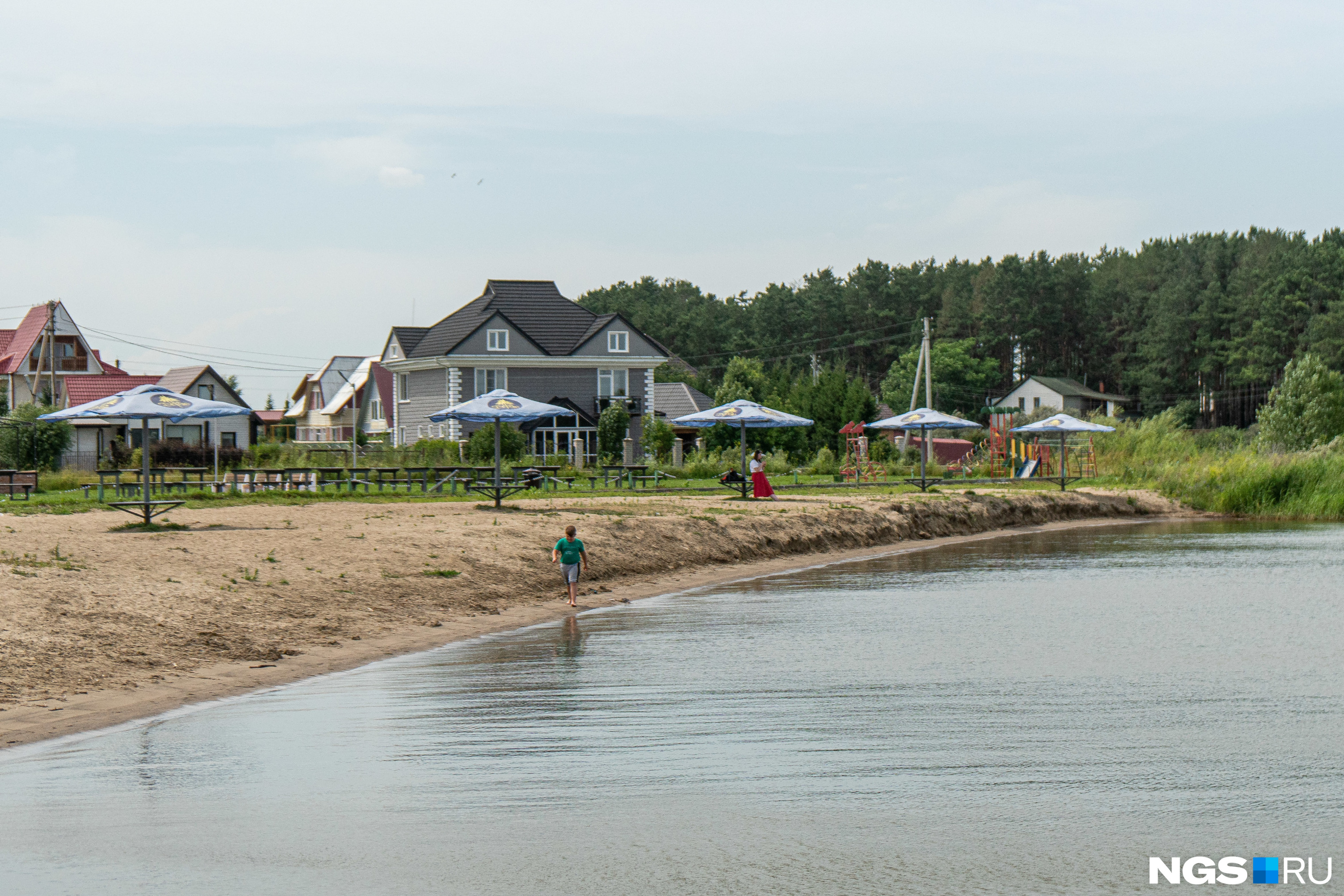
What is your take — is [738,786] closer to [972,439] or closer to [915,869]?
[915,869]

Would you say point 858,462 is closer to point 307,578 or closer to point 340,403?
point 307,578

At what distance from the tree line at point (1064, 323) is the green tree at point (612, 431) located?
1737 cm

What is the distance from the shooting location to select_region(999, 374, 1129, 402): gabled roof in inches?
4026

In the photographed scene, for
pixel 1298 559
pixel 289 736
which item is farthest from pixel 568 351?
pixel 289 736

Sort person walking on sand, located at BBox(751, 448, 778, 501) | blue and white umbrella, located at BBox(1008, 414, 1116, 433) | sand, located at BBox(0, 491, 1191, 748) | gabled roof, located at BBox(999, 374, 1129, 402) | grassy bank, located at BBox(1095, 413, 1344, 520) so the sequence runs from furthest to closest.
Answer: gabled roof, located at BBox(999, 374, 1129, 402)
blue and white umbrella, located at BBox(1008, 414, 1116, 433)
grassy bank, located at BBox(1095, 413, 1344, 520)
person walking on sand, located at BBox(751, 448, 778, 501)
sand, located at BBox(0, 491, 1191, 748)

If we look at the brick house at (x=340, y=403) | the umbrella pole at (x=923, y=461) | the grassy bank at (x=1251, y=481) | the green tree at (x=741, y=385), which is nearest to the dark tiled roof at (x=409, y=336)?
the brick house at (x=340, y=403)

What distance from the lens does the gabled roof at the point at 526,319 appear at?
66.3m

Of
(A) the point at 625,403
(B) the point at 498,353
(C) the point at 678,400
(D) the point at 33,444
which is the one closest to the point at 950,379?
(C) the point at 678,400

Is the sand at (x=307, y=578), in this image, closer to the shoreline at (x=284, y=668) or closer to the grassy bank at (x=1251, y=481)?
the shoreline at (x=284, y=668)

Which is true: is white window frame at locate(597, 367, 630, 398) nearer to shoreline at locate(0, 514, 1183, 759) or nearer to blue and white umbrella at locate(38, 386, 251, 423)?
blue and white umbrella at locate(38, 386, 251, 423)

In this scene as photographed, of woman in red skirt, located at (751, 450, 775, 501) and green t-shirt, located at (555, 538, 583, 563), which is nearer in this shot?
green t-shirt, located at (555, 538, 583, 563)

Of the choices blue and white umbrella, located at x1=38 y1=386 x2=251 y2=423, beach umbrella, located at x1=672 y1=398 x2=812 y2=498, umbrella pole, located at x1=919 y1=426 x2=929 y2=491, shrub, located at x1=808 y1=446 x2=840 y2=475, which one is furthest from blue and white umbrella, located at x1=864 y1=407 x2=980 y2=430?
blue and white umbrella, located at x1=38 y1=386 x2=251 y2=423

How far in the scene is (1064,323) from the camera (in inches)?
4552

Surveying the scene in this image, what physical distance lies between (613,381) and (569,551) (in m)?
48.7
